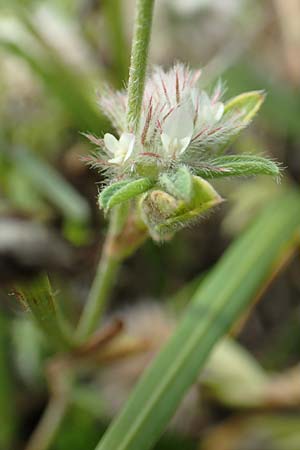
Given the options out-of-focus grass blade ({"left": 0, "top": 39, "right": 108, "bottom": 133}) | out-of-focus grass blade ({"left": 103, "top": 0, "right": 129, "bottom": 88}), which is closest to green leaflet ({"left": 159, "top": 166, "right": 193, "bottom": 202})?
out-of-focus grass blade ({"left": 0, "top": 39, "right": 108, "bottom": 133})

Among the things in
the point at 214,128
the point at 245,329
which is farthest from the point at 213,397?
the point at 214,128

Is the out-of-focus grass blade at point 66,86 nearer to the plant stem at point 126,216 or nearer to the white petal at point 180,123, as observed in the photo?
the plant stem at point 126,216

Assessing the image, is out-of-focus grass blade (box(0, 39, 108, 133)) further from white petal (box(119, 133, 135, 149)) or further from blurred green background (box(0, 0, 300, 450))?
white petal (box(119, 133, 135, 149))

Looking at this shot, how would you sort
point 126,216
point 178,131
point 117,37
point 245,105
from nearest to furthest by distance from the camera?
1. point 178,131
2. point 245,105
3. point 126,216
4. point 117,37

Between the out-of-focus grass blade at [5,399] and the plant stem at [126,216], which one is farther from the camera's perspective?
the out-of-focus grass blade at [5,399]

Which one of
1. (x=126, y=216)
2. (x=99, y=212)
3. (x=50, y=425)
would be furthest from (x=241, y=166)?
(x=99, y=212)

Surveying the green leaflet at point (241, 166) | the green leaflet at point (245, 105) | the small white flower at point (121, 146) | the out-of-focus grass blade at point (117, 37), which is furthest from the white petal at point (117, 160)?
the out-of-focus grass blade at point (117, 37)

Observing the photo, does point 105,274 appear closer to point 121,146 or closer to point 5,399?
point 121,146
